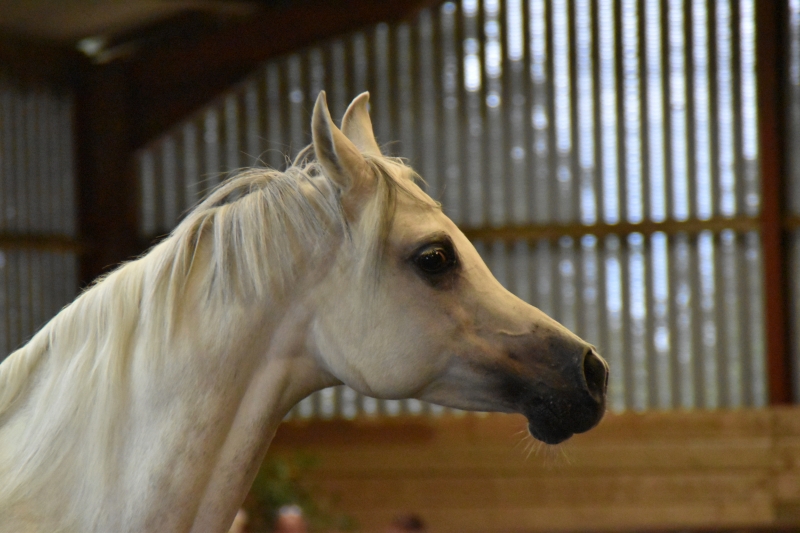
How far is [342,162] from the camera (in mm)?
1013

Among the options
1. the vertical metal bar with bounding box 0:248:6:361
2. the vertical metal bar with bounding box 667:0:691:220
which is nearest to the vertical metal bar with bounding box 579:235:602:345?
the vertical metal bar with bounding box 667:0:691:220

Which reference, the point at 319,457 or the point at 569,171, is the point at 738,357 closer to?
the point at 569,171

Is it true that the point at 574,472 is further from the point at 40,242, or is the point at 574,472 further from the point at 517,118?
the point at 40,242

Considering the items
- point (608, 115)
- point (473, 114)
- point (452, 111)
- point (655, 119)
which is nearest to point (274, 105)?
point (452, 111)

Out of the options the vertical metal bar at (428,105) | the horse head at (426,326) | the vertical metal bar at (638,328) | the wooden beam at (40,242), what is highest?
the vertical metal bar at (428,105)

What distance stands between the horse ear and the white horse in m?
0.14

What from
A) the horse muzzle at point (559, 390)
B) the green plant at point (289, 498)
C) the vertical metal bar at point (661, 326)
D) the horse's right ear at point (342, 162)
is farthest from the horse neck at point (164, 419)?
the vertical metal bar at point (661, 326)

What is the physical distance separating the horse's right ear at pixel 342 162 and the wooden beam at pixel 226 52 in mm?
4097

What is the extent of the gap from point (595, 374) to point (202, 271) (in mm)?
540

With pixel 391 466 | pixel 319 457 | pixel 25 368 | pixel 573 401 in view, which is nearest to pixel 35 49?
pixel 319 457

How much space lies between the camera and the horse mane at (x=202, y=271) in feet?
3.27

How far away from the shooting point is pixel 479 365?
106 centimetres

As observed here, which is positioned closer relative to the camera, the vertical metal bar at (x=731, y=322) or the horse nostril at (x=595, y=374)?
the horse nostril at (x=595, y=374)

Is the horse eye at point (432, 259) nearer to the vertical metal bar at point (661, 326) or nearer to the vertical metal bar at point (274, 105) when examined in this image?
the vertical metal bar at point (661, 326)
